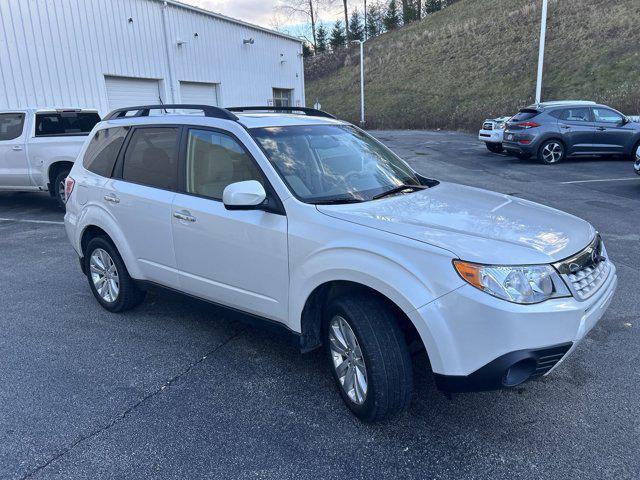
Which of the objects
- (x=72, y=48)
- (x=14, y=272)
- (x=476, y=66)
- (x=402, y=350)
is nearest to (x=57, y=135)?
(x=14, y=272)

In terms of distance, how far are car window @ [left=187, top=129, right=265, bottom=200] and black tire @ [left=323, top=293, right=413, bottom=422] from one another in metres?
1.18

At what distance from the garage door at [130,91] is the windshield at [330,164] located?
519 inches

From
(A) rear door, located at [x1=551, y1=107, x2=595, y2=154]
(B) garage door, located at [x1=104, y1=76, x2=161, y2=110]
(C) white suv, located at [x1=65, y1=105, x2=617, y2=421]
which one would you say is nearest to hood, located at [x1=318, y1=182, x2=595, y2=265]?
(C) white suv, located at [x1=65, y1=105, x2=617, y2=421]

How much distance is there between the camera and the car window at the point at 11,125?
9.77 metres

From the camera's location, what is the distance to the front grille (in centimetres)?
272

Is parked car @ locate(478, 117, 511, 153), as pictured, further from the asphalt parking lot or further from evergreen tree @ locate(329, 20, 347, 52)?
evergreen tree @ locate(329, 20, 347, 52)

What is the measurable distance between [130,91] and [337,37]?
52302 millimetres

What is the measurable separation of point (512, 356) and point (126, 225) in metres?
3.24

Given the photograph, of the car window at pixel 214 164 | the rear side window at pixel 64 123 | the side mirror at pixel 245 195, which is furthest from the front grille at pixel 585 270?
the rear side window at pixel 64 123

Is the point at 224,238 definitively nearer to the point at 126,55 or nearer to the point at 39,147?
the point at 39,147

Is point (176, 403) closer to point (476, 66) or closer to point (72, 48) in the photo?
point (72, 48)

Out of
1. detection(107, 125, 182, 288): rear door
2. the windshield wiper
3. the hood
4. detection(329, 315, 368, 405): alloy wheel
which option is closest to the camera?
the hood

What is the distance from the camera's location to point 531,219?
10.6 feet

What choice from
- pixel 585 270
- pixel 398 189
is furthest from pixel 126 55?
pixel 585 270
